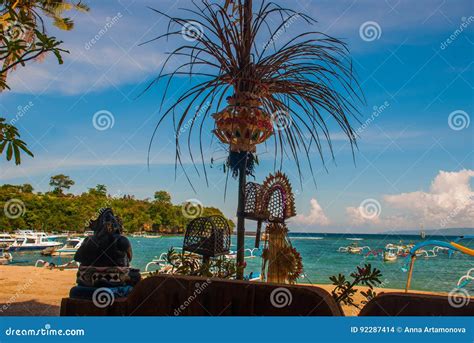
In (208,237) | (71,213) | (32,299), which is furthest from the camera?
(71,213)

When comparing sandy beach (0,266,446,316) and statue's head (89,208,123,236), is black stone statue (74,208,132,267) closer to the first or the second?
statue's head (89,208,123,236)

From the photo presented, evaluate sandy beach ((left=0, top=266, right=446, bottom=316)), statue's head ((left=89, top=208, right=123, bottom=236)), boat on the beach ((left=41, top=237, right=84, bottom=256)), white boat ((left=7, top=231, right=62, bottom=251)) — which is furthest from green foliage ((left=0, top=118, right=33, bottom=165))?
white boat ((left=7, top=231, right=62, bottom=251))

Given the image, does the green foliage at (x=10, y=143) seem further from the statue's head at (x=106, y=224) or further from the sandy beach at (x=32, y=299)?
the sandy beach at (x=32, y=299)

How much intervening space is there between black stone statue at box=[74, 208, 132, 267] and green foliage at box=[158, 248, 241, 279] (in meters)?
0.59

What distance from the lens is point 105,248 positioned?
3123 millimetres

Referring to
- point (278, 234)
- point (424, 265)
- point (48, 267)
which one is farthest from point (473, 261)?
point (278, 234)

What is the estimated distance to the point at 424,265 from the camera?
40750mm

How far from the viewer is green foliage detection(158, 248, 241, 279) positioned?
3589 millimetres

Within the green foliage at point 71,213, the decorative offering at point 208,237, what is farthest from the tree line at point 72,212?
the decorative offering at point 208,237

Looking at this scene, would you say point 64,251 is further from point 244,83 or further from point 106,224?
point 106,224

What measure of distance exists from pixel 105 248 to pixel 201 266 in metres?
0.83

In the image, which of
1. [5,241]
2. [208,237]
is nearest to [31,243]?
[5,241]

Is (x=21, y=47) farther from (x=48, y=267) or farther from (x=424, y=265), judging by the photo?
(x=424, y=265)

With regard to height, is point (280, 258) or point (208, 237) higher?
point (208, 237)
